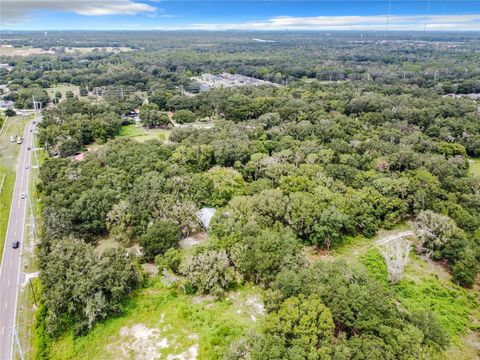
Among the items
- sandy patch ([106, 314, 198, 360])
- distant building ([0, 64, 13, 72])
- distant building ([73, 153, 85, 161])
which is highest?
distant building ([0, 64, 13, 72])

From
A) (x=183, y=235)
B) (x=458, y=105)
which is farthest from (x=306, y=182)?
(x=458, y=105)

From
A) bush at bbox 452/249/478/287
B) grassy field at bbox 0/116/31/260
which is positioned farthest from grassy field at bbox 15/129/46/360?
bush at bbox 452/249/478/287

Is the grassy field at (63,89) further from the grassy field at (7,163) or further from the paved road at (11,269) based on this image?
the paved road at (11,269)

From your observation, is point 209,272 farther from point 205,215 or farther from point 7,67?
point 7,67

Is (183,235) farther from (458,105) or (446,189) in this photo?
(458,105)

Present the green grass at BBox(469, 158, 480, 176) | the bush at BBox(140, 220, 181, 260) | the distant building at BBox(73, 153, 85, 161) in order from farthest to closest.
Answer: the distant building at BBox(73, 153, 85, 161)
the green grass at BBox(469, 158, 480, 176)
the bush at BBox(140, 220, 181, 260)

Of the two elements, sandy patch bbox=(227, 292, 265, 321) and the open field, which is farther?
the open field

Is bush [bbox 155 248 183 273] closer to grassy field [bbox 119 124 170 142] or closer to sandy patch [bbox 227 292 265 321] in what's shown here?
sandy patch [bbox 227 292 265 321]
